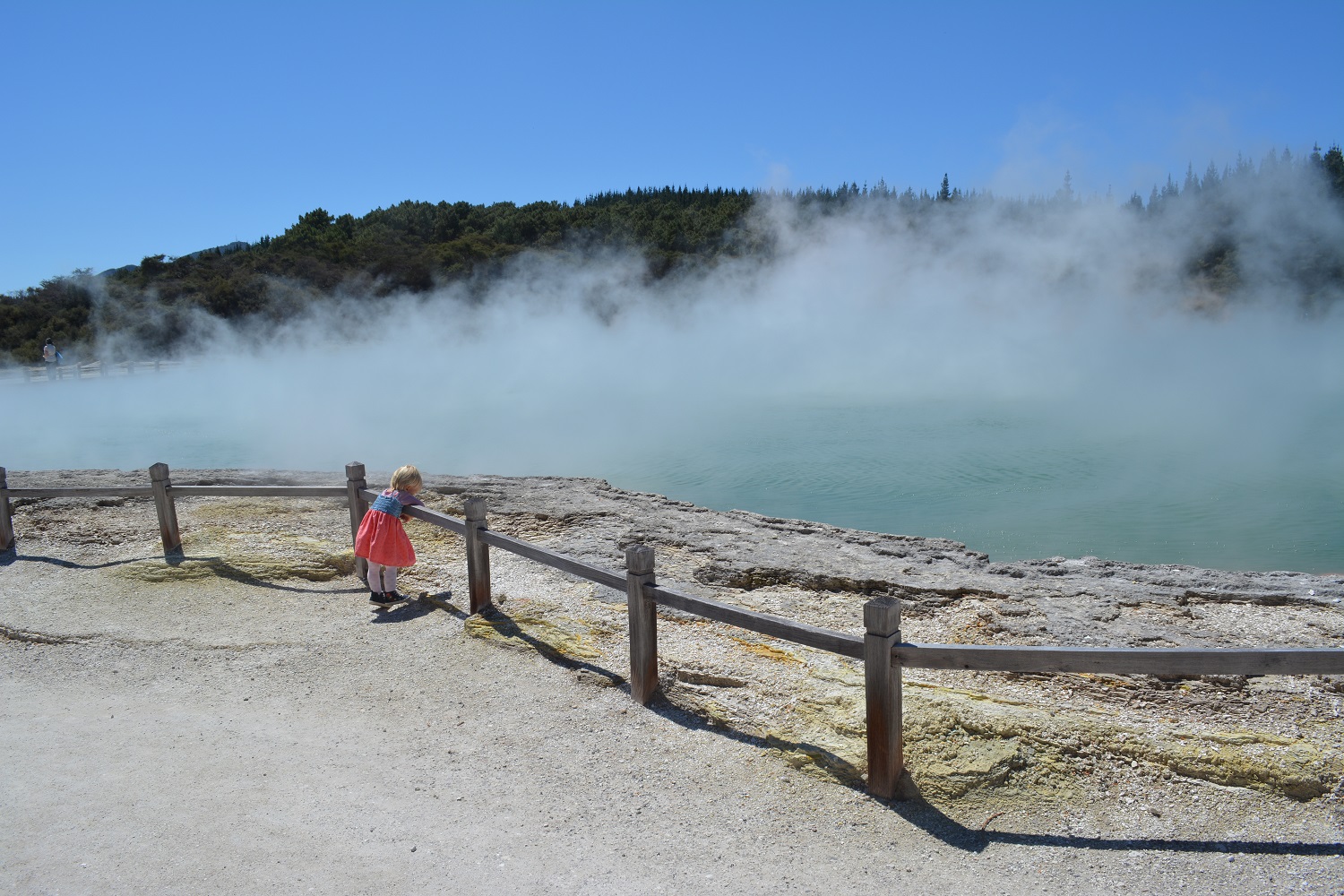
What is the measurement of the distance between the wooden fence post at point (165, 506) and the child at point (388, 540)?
1619mm

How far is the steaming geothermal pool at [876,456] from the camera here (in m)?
8.02

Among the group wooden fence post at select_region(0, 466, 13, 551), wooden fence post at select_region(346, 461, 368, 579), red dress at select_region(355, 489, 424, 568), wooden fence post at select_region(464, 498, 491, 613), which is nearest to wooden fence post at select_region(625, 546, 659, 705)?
wooden fence post at select_region(464, 498, 491, 613)

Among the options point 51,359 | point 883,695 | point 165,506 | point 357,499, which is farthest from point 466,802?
point 51,359

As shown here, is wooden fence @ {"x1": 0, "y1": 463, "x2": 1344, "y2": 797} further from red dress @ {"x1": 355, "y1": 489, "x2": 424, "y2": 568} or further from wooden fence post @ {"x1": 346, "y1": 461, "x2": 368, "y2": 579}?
wooden fence post @ {"x1": 346, "y1": 461, "x2": 368, "y2": 579}

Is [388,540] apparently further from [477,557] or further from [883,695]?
[883,695]

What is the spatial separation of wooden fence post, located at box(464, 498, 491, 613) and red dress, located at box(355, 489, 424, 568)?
495 mm

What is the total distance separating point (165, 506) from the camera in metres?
5.99

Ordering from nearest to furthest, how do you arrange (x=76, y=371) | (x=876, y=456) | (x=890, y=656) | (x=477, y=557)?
1. (x=890, y=656)
2. (x=477, y=557)
3. (x=876, y=456)
4. (x=76, y=371)

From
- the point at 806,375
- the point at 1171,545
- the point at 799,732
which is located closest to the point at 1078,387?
the point at 806,375

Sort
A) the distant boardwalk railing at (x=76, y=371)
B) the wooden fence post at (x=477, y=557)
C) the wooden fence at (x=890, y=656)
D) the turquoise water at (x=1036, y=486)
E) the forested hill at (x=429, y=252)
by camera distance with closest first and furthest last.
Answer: the wooden fence at (x=890, y=656) < the wooden fence post at (x=477, y=557) < the turquoise water at (x=1036, y=486) < the distant boardwalk railing at (x=76, y=371) < the forested hill at (x=429, y=252)

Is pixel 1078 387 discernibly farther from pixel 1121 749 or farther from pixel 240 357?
pixel 240 357

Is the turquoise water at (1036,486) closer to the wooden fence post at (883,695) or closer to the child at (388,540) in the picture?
the child at (388,540)

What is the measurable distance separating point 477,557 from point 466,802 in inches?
74.5

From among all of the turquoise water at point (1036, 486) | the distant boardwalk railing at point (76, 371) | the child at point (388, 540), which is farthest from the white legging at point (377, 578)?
the distant boardwalk railing at point (76, 371)
